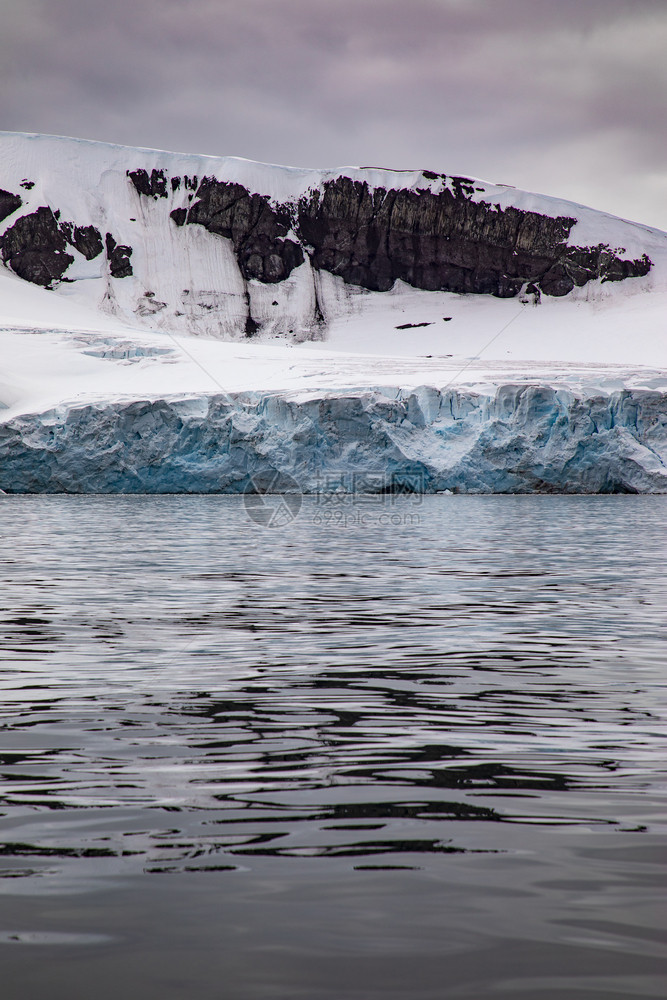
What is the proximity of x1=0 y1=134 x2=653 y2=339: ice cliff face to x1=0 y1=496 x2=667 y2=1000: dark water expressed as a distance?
92.8 m

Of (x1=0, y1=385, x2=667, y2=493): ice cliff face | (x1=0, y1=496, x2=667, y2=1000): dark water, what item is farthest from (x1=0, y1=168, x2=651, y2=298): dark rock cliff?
(x1=0, y1=496, x2=667, y2=1000): dark water

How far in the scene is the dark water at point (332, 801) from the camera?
244 centimetres

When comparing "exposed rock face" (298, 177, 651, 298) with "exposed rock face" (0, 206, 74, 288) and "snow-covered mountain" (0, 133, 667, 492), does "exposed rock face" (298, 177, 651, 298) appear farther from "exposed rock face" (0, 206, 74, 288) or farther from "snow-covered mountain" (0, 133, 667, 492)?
"exposed rock face" (0, 206, 74, 288)

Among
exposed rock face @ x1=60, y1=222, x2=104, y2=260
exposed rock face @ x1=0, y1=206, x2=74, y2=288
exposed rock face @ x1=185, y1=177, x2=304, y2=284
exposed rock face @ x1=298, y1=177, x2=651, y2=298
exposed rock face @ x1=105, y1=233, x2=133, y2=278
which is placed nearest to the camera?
exposed rock face @ x1=0, y1=206, x2=74, y2=288

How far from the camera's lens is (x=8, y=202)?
9981 centimetres

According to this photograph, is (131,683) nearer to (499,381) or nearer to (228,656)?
(228,656)

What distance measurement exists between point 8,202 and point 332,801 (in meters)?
106

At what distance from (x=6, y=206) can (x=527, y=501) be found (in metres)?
80.6

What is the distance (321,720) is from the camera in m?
A: 5.06

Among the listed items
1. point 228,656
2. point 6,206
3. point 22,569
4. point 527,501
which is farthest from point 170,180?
point 228,656

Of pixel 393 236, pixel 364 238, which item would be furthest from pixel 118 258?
pixel 393 236

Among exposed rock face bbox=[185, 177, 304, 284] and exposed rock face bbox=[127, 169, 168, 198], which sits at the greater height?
exposed rock face bbox=[127, 169, 168, 198]

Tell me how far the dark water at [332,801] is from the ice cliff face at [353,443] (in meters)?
29.9

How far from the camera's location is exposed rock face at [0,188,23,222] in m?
99.6
